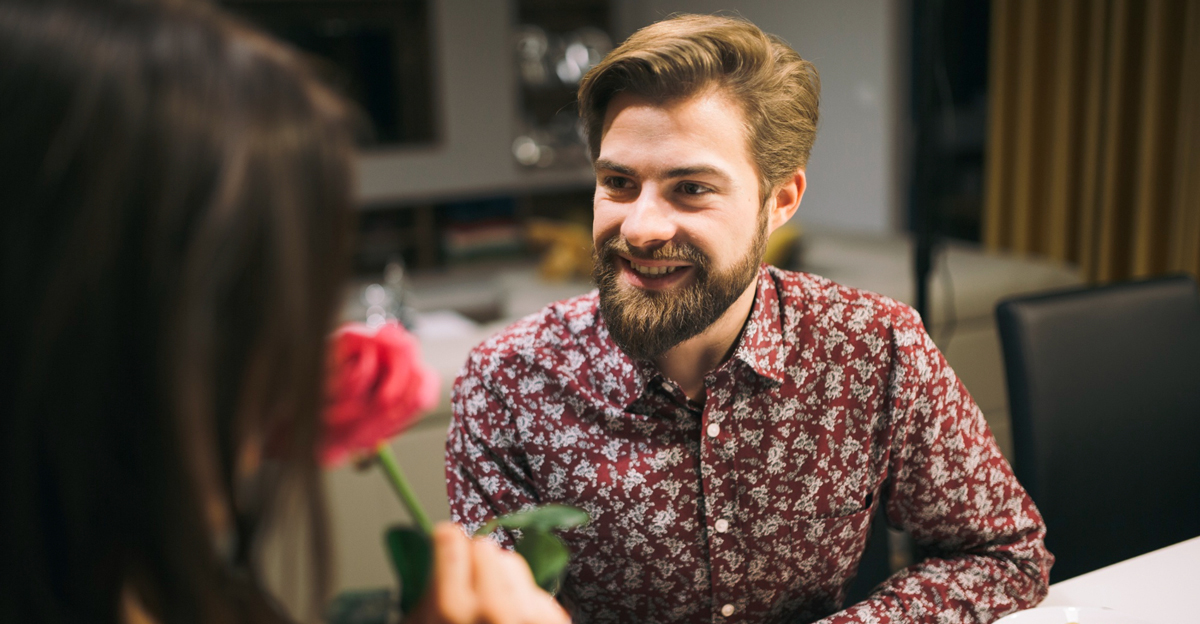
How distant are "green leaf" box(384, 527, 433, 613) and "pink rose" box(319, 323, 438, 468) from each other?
0.23ft

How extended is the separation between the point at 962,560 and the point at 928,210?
94 centimetres

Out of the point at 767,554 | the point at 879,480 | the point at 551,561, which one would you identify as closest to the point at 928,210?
the point at 879,480

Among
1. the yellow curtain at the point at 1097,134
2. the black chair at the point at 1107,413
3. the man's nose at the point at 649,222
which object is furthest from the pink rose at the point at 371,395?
the yellow curtain at the point at 1097,134

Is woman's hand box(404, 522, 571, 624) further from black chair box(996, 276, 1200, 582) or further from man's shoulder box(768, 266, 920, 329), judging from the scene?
black chair box(996, 276, 1200, 582)

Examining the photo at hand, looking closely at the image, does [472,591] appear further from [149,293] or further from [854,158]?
[854,158]

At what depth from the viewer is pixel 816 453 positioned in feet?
3.65

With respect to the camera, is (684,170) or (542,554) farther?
(684,170)

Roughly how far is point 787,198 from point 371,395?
0.87m

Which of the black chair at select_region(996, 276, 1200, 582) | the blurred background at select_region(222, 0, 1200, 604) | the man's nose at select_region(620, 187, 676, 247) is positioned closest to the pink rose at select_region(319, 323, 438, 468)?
the man's nose at select_region(620, 187, 676, 247)

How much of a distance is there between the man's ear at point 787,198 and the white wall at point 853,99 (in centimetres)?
252

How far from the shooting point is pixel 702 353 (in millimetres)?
1142

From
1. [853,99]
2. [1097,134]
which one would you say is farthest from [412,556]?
[853,99]

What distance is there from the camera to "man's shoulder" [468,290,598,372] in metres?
1.17

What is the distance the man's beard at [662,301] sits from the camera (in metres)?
1.05
